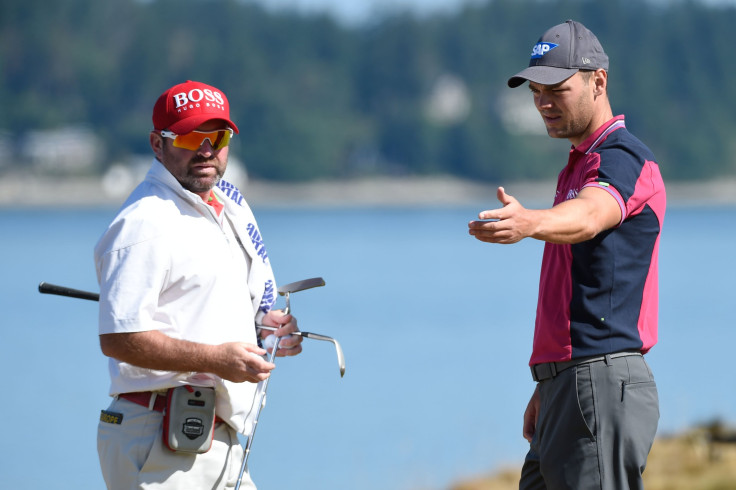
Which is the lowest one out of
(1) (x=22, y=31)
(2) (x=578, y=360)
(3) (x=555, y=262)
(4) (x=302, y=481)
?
(4) (x=302, y=481)

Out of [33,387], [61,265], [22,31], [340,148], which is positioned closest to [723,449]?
[33,387]

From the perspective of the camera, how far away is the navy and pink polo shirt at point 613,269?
141 inches

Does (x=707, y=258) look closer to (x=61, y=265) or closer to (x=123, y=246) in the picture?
(x=61, y=265)

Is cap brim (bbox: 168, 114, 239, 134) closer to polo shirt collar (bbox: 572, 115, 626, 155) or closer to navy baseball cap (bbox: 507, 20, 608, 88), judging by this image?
navy baseball cap (bbox: 507, 20, 608, 88)

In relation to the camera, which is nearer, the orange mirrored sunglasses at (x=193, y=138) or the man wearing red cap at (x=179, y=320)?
the man wearing red cap at (x=179, y=320)

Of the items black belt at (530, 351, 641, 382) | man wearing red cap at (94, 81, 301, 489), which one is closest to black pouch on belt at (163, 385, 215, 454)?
man wearing red cap at (94, 81, 301, 489)

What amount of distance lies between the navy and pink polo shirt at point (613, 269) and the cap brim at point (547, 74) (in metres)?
0.24

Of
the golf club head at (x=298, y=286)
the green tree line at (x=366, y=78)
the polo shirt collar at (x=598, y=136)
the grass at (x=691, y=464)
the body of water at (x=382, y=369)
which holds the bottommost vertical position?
Answer: the body of water at (x=382, y=369)

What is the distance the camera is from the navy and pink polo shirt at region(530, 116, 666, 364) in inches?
141

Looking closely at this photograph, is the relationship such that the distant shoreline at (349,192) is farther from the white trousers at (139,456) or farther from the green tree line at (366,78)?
the white trousers at (139,456)

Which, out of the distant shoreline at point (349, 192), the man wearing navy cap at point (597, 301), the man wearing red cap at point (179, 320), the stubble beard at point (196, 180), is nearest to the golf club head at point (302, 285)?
the man wearing red cap at point (179, 320)

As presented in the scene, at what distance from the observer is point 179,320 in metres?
3.66

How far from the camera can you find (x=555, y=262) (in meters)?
3.74

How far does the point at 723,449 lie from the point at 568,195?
16.1 ft
